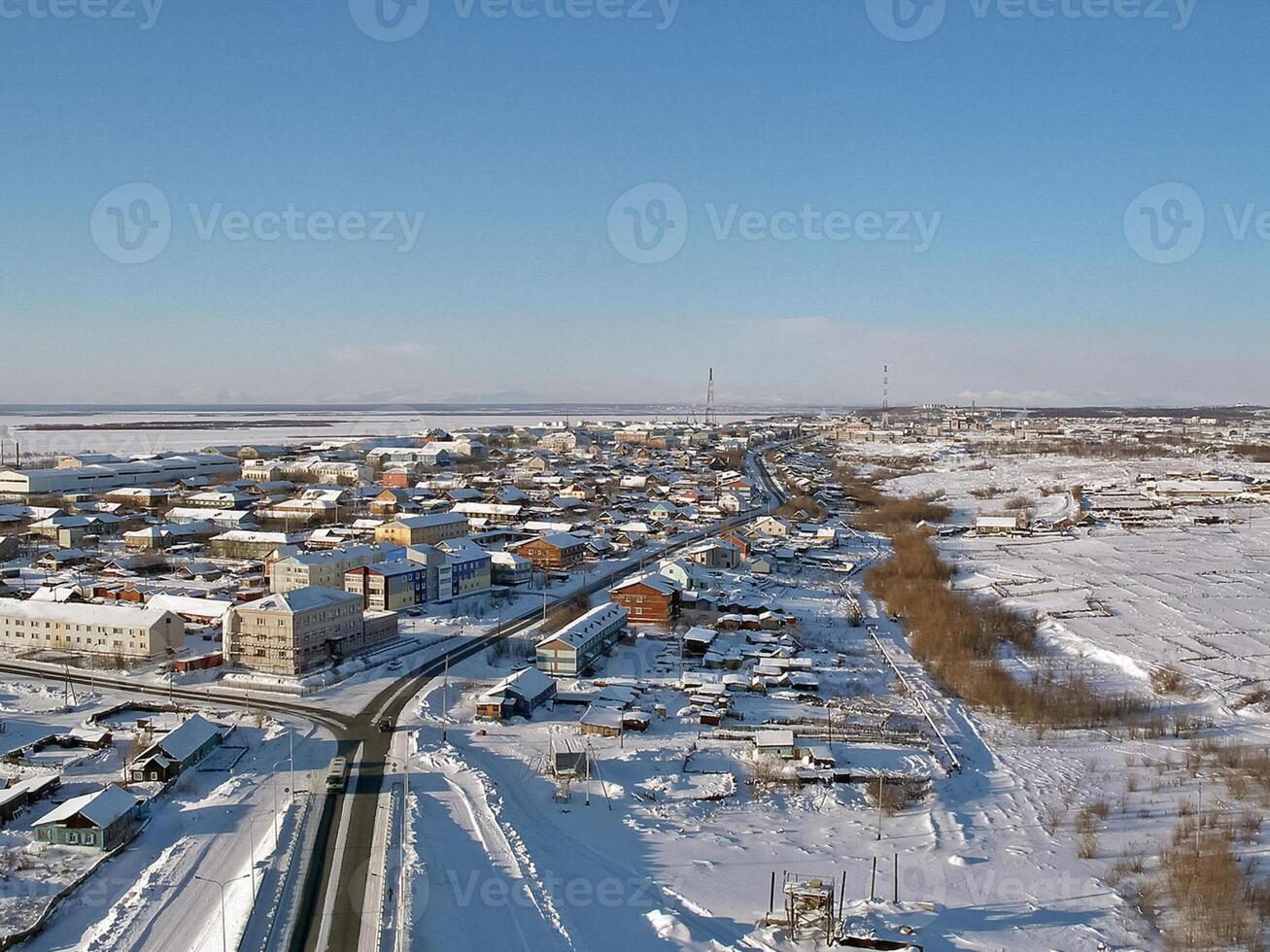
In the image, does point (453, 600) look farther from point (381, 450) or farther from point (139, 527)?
point (381, 450)

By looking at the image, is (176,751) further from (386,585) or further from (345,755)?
(386,585)

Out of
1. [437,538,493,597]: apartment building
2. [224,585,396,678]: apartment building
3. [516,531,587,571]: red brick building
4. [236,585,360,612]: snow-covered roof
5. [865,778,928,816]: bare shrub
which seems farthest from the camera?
[516,531,587,571]: red brick building

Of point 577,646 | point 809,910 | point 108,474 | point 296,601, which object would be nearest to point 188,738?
point 296,601

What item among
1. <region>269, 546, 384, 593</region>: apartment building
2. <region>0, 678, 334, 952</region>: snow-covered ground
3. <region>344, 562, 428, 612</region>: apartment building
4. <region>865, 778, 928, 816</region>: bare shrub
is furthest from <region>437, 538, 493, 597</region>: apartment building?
<region>865, 778, 928, 816</region>: bare shrub

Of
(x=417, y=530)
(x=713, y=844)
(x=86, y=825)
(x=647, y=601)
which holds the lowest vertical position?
Result: (x=713, y=844)

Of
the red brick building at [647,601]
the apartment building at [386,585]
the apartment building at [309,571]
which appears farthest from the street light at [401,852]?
the apartment building at [309,571]

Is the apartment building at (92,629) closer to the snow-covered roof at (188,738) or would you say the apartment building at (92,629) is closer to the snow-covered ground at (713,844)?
the snow-covered roof at (188,738)

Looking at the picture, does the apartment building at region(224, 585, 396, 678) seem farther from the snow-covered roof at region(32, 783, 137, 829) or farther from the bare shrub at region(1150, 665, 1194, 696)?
the bare shrub at region(1150, 665, 1194, 696)
